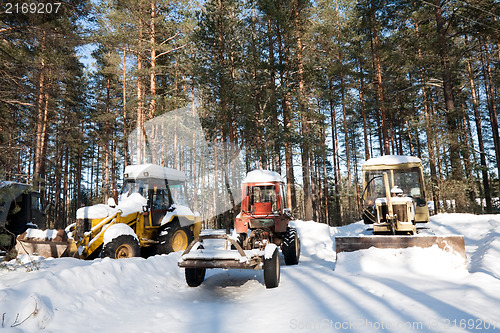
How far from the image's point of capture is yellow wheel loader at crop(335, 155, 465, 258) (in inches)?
228

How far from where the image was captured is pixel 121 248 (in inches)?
265

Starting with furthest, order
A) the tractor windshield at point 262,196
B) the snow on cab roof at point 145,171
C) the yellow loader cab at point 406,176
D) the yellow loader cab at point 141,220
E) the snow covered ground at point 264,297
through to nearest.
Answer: the yellow loader cab at point 406,176, the tractor windshield at point 262,196, the snow on cab roof at point 145,171, the yellow loader cab at point 141,220, the snow covered ground at point 264,297

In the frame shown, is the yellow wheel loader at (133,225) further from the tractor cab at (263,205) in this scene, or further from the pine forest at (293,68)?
the pine forest at (293,68)

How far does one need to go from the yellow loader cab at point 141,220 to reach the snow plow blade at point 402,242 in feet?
16.1

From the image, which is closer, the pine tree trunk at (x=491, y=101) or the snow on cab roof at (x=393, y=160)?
the snow on cab roof at (x=393, y=160)

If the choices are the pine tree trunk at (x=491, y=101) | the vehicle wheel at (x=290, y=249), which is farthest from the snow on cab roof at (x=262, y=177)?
the pine tree trunk at (x=491, y=101)

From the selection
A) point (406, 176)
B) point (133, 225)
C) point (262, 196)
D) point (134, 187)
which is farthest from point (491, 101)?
point (133, 225)

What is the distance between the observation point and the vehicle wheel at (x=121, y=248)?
645cm

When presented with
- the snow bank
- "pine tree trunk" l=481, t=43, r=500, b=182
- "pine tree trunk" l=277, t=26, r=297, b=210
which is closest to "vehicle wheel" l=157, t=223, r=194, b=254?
the snow bank

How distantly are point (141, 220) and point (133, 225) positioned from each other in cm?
33

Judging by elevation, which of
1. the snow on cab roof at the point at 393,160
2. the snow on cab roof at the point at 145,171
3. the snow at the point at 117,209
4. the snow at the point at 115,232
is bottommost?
the snow at the point at 115,232

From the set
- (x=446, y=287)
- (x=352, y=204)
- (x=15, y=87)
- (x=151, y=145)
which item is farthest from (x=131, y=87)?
(x=352, y=204)

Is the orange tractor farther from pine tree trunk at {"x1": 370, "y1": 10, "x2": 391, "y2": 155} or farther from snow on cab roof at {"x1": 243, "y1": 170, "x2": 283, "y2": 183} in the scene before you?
pine tree trunk at {"x1": 370, "y1": 10, "x2": 391, "y2": 155}

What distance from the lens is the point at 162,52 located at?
17.6 metres
